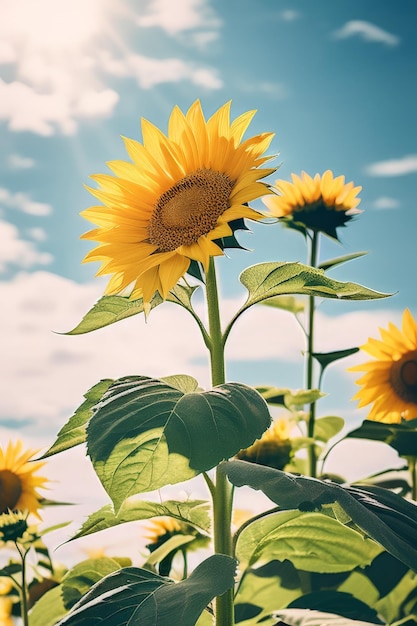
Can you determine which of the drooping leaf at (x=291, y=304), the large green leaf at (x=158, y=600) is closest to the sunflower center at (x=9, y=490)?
the drooping leaf at (x=291, y=304)

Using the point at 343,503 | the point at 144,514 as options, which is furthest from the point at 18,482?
the point at 343,503

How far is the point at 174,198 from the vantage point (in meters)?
0.82

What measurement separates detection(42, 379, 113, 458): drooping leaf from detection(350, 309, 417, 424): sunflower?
2.48ft

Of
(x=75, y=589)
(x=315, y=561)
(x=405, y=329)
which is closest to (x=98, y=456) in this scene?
(x=315, y=561)

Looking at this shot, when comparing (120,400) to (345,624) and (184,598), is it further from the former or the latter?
(345,624)

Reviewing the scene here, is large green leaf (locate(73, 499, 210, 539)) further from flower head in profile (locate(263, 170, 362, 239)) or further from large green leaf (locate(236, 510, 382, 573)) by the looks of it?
flower head in profile (locate(263, 170, 362, 239))

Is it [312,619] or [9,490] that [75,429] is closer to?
[312,619]

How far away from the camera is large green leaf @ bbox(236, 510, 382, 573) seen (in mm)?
814

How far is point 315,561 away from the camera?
866 mm

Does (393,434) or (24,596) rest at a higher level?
(393,434)

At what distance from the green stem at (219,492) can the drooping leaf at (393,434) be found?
14.7 inches

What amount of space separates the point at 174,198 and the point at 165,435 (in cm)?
30

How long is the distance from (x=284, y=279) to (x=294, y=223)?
588 millimetres

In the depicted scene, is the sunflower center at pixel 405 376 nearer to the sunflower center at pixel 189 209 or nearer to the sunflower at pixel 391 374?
the sunflower at pixel 391 374
